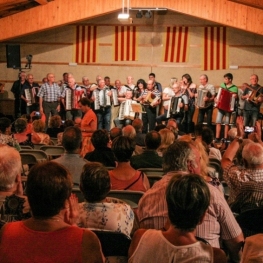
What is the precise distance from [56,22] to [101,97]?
2212 mm

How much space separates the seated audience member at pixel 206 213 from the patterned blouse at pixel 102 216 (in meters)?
0.23

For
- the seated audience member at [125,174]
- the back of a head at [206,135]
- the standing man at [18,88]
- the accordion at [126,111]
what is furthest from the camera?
the standing man at [18,88]

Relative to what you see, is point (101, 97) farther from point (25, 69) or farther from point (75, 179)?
point (75, 179)

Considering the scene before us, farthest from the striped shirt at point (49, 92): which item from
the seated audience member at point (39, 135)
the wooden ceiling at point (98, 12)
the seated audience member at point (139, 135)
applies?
the seated audience member at point (39, 135)

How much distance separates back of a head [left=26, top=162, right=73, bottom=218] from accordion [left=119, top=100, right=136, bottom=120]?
490 inches

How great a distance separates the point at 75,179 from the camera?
5.16 m

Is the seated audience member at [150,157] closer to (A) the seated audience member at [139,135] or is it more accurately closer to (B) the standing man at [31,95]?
(A) the seated audience member at [139,135]

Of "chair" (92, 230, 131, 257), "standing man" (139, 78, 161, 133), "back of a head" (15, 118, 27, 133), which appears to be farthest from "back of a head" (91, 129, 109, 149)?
"standing man" (139, 78, 161, 133)

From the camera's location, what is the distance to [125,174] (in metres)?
4.75

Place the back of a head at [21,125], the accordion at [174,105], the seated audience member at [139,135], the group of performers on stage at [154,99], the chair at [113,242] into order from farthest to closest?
the accordion at [174,105], the group of performers on stage at [154,99], the seated audience member at [139,135], the back of a head at [21,125], the chair at [113,242]

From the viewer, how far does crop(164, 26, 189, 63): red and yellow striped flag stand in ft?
52.5

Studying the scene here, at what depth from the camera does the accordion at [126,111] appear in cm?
1489

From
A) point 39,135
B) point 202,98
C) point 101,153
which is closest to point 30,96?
point 202,98

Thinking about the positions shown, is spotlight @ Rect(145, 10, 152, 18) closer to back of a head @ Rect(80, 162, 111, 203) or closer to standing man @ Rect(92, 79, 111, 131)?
standing man @ Rect(92, 79, 111, 131)
